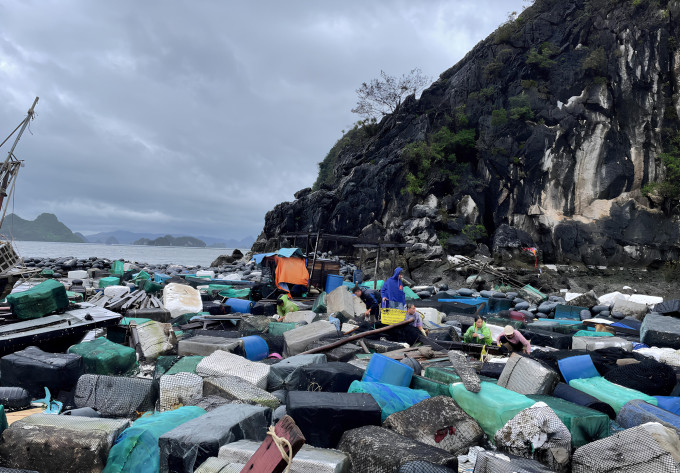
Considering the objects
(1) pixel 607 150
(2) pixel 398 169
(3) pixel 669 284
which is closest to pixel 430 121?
(2) pixel 398 169

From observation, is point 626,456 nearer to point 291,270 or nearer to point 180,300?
point 180,300

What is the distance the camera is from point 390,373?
4895 millimetres

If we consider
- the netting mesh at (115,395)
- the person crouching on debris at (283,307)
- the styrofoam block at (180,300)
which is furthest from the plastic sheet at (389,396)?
the styrofoam block at (180,300)

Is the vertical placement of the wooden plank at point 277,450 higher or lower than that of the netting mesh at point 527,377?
higher

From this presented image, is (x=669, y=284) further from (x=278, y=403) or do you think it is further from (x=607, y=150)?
(x=278, y=403)

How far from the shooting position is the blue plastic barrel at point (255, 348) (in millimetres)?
6578

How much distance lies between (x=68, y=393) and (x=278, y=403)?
2.44 m

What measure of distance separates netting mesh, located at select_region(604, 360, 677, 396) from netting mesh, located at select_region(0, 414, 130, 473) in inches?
222

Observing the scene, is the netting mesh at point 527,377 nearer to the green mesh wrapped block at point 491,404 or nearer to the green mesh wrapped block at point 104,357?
the green mesh wrapped block at point 491,404

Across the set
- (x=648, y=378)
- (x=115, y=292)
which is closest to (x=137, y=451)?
(x=648, y=378)

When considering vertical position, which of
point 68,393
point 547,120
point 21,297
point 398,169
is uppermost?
point 547,120

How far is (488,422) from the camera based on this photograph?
384 centimetres

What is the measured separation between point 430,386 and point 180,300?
7.77 meters

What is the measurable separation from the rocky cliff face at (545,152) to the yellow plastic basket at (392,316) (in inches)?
779
